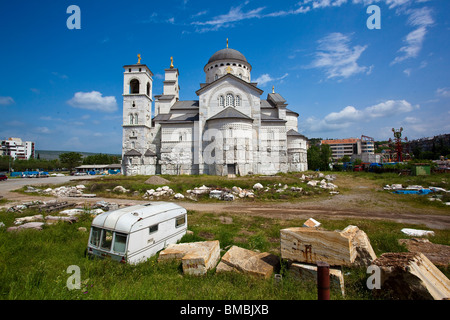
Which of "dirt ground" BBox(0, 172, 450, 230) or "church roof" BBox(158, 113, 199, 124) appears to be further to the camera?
"church roof" BBox(158, 113, 199, 124)

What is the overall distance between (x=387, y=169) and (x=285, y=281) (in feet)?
130

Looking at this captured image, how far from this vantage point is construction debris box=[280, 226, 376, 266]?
186 inches

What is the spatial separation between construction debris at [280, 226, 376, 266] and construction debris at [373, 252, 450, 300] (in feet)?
1.86

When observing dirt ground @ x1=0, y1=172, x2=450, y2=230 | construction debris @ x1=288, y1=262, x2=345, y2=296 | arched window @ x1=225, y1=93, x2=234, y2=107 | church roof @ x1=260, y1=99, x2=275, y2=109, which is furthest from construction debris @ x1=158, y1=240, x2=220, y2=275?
church roof @ x1=260, y1=99, x2=275, y2=109

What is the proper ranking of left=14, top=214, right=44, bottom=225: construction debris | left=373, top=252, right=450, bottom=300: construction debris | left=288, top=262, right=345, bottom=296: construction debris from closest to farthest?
left=373, top=252, right=450, bottom=300: construction debris < left=288, top=262, right=345, bottom=296: construction debris < left=14, top=214, right=44, bottom=225: construction debris

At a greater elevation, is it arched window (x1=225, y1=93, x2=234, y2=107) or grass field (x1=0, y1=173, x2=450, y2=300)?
arched window (x1=225, y1=93, x2=234, y2=107)

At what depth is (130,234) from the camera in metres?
5.68

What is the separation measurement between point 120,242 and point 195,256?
2.32 m

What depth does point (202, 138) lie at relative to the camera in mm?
30891

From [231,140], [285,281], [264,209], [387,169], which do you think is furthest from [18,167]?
[387,169]

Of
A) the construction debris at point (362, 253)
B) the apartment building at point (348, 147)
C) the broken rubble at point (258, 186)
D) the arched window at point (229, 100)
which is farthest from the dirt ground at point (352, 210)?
the apartment building at point (348, 147)

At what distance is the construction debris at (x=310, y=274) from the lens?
434cm

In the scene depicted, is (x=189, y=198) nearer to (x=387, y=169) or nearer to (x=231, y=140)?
(x=231, y=140)

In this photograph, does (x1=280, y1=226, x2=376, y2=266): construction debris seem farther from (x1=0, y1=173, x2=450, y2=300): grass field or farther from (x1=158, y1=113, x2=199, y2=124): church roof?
(x1=158, y1=113, x2=199, y2=124): church roof
